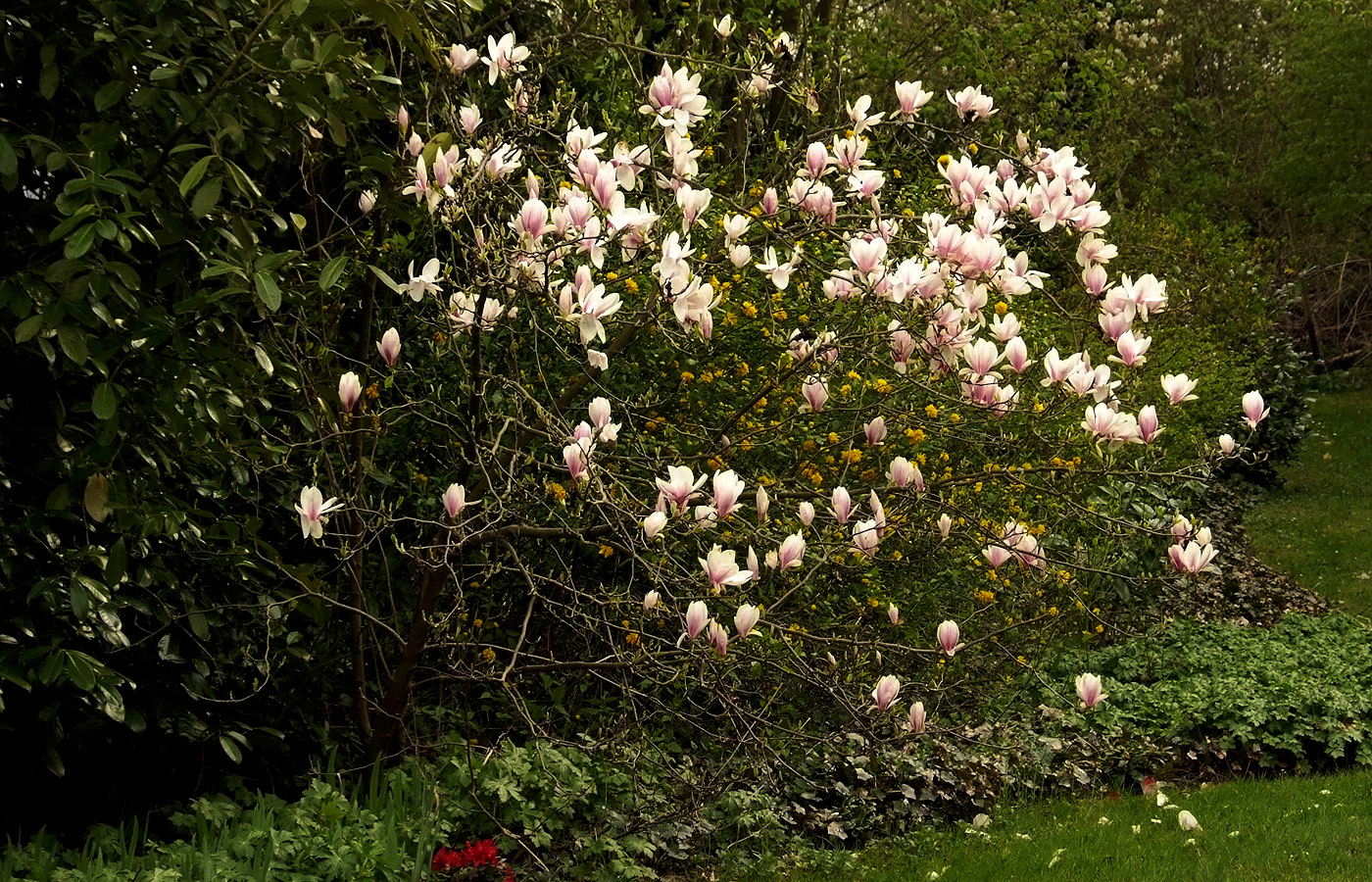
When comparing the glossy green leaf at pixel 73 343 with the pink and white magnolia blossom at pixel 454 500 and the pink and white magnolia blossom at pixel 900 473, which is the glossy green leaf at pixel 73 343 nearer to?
the pink and white magnolia blossom at pixel 454 500

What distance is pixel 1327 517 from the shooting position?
39.5 ft

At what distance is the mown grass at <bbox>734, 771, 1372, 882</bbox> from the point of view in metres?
3.97

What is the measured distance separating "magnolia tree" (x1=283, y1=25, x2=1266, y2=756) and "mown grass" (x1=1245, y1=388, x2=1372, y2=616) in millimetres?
4710

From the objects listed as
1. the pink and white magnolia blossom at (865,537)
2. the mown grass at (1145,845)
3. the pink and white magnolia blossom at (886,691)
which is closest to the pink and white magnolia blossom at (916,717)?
the pink and white magnolia blossom at (886,691)

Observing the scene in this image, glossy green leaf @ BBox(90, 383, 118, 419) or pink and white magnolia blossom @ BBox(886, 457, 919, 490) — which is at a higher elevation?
glossy green leaf @ BBox(90, 383, 118, 419)

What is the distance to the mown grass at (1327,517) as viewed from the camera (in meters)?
9.92

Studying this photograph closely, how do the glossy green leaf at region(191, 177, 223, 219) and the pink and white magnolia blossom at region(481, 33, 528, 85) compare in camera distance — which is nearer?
the glossy green leaf at region(191, 177, 223, 219)

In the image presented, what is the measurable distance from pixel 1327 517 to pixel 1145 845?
9.02 meters

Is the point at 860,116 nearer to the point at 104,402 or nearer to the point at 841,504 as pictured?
the point at 841,504

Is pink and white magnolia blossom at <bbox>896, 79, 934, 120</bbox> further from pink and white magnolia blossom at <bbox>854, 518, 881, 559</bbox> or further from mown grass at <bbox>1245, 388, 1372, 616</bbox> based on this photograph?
mown grass at <bbox>1245, 388, 1372, 616</bbox>

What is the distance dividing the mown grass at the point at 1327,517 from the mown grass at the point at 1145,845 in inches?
186

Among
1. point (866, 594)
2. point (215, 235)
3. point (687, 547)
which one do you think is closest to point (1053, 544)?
point (866, 594)

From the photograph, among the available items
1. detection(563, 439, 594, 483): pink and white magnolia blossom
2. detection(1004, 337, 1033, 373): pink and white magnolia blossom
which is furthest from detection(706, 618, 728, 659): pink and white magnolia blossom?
detection(1004, 337, 1033, 373): pink and white magnolia blossom

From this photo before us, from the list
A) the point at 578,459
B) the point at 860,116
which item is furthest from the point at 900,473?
the point at 860,116
